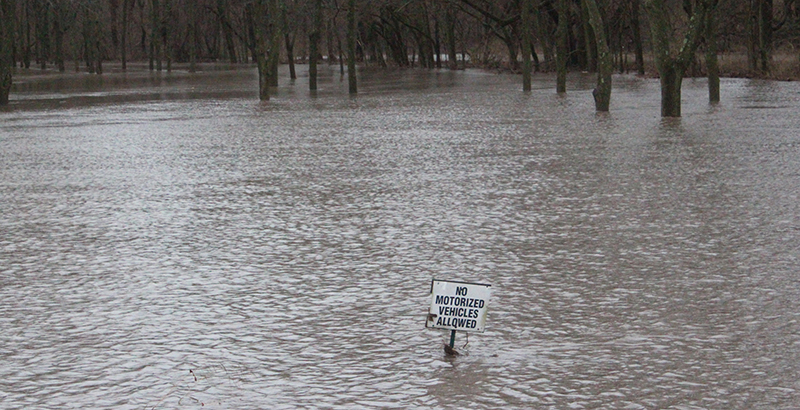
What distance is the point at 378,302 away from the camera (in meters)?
6.57

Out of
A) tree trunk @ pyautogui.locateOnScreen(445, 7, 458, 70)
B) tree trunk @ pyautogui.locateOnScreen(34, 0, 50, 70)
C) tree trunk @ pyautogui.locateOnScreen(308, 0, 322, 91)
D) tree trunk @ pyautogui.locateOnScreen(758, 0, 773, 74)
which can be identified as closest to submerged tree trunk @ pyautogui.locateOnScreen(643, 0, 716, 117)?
tree trunk @ pyautogui.locateOnScreen(308, 0, 322, 91)

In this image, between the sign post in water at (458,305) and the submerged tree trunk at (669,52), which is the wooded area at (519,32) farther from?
the sign post in water at (458,305)

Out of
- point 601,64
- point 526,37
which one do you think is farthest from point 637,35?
point 601,64

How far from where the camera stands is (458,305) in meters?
4.93

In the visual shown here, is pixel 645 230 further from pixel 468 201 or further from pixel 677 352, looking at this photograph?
pixel 677 352

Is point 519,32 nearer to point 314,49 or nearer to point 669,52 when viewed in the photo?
point 314,49

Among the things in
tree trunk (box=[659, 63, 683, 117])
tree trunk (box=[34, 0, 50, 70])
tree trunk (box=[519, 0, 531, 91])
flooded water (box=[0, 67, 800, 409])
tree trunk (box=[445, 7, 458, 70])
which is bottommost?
flooded water (box=[0, 67, 800, 409])

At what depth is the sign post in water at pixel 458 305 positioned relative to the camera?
4902 millimetres

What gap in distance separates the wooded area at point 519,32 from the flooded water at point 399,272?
6468 mm

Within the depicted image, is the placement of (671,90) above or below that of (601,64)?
below

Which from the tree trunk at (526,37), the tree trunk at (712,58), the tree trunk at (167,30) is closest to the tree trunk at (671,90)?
the tree trunk at (712,58)

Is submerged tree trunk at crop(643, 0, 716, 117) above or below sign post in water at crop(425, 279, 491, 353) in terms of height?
above

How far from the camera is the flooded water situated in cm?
500

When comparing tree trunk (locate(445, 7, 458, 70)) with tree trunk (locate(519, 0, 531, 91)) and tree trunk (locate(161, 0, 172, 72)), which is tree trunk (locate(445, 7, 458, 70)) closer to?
tree trunk (locate(161, 0, 172, 72))
